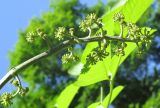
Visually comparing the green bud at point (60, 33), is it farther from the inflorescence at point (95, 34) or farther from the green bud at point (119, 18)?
the green bud at point (119, 18)

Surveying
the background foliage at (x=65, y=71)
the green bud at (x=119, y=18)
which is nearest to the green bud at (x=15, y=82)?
the green bud at (x=119, y=18)

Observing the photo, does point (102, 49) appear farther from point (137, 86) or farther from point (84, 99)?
point (137, 86)

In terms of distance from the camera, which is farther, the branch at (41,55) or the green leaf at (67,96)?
the green leaf at (67,96)

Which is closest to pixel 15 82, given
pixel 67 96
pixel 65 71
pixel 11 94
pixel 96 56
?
pixel 11 94

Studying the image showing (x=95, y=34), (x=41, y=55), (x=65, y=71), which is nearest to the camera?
(x=41, y=55)

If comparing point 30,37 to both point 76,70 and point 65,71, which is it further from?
point 65,71

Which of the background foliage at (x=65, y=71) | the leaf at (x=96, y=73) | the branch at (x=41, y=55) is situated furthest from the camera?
A: the background foliage at (x=65, y=71)

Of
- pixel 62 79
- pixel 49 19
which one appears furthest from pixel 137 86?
pixel 49 19

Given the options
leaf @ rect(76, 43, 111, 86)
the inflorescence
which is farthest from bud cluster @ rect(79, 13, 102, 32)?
leaf @ rect(76, 43, 111, 86)

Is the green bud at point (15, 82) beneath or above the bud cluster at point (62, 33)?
beneath

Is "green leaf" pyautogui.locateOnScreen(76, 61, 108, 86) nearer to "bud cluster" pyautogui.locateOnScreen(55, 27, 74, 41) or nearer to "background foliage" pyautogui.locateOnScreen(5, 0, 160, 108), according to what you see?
"bud cluster" pyautogui.locateOnScreen(55, 27, 74, 41)

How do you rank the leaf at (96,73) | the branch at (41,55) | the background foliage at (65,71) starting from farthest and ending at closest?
1. the background foliage at (65,71)
2. the leaf at (96,73)
3. the branch at (41,55)
